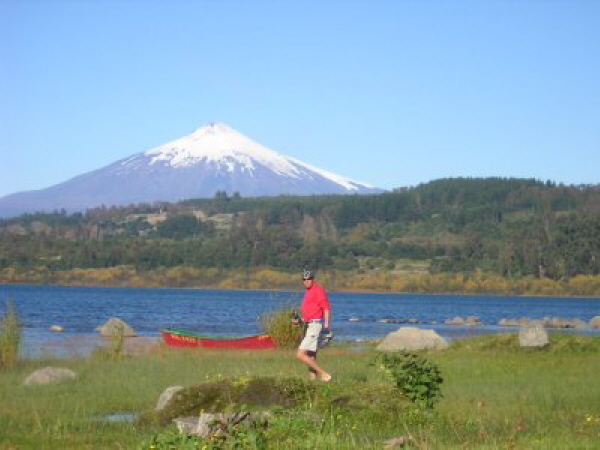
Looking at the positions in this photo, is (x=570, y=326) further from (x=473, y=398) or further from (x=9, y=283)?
(x=9, y=283)

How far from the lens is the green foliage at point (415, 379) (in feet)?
51.9

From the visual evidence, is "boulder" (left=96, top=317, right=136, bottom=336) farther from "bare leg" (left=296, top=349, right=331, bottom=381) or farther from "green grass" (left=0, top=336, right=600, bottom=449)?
"bare leg" (left=296, top=349, right=331, bottom=381)

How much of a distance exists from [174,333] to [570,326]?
35666mm

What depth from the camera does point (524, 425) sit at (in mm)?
15500

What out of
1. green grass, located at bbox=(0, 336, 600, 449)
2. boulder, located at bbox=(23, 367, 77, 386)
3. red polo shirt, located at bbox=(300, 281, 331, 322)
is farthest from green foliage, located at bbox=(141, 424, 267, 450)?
boulder, located at bbox=(23, 367, 77, 386)

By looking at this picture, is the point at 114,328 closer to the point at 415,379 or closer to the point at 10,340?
the point at 10,340

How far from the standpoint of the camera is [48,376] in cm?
2173

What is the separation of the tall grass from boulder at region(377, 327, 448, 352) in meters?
10.6

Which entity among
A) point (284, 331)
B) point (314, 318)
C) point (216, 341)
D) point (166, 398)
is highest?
point (314, 318)

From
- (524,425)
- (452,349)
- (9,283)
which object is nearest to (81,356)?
(452,349)

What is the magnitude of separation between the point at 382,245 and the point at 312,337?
484 ft

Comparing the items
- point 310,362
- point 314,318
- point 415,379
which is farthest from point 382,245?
point 415,379

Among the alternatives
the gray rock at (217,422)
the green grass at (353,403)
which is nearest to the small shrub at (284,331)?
the green grass at (353,403)

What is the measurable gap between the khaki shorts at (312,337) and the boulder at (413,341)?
12.5 m
